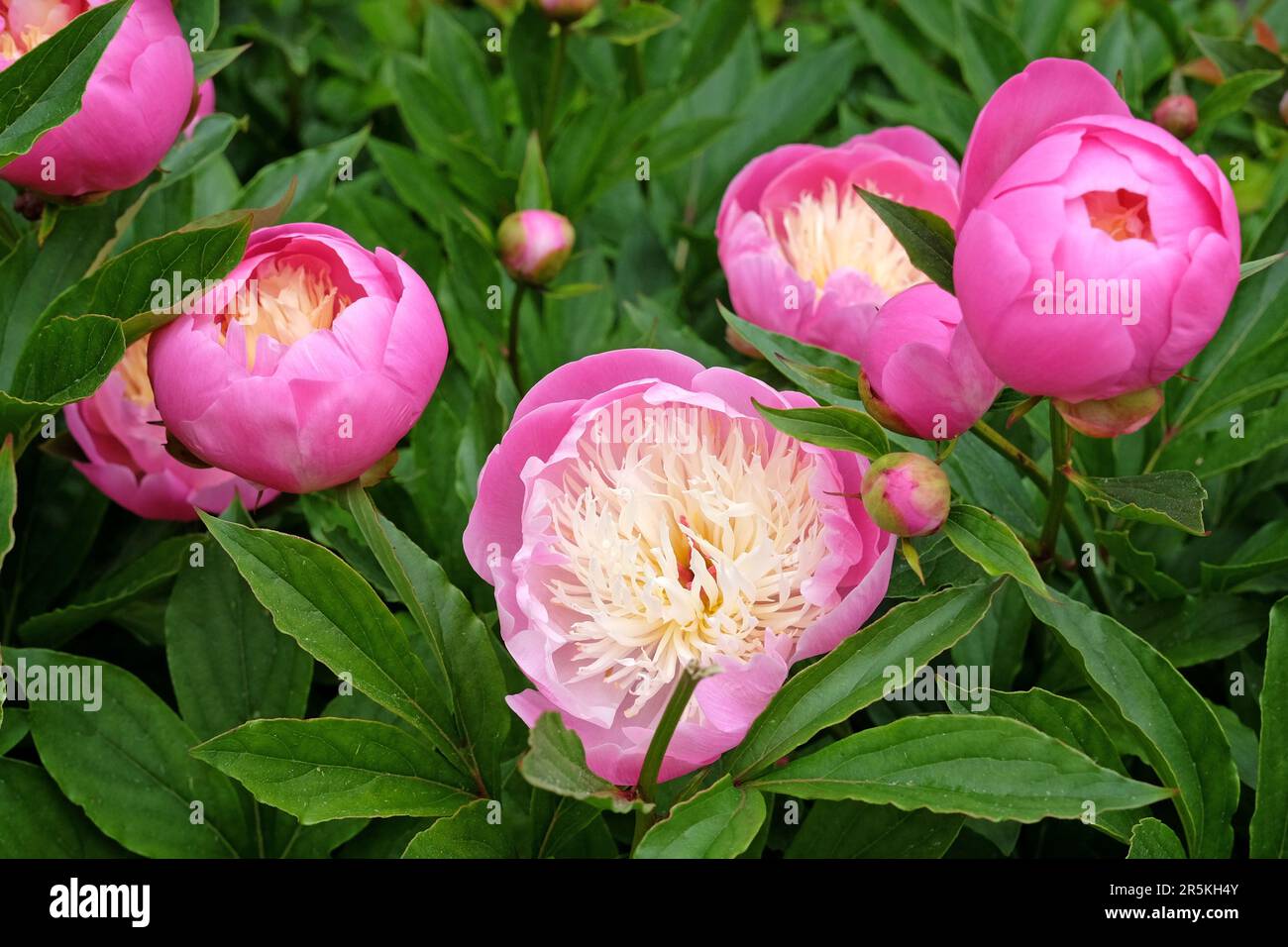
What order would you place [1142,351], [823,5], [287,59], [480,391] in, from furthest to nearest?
[823,5]
[287,59]
[480,391]
[1142,351]

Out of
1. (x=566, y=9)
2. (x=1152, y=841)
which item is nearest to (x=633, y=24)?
(x=566, y=9)

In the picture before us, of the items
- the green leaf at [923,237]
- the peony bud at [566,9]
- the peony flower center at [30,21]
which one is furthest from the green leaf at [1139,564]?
the peony flower center at [30,21]

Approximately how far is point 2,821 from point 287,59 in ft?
3.05

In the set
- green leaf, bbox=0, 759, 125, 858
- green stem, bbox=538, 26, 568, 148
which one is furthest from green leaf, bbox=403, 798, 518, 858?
green stem, bbox=538, 26, 568, 148

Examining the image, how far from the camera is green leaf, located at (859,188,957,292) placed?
1.92ft

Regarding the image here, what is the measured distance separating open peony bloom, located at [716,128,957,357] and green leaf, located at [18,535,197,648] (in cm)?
38

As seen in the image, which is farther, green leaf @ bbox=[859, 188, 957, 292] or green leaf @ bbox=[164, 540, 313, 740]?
green leaf @ bbox=[164, 540, 313, 740]

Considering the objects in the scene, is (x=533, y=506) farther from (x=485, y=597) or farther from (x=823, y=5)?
(x=823, y=5)

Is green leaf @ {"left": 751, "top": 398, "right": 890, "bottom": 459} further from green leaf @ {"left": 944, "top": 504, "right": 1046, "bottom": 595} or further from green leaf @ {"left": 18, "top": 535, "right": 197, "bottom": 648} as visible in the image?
green leaf @ {"left": 18, "top": 535, "right": 197, "bottom": 648}

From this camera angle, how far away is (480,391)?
0.77m

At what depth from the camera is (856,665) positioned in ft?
1.88

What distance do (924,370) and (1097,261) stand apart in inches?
3.4

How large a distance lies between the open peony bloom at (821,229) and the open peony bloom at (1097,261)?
0.24 metres
